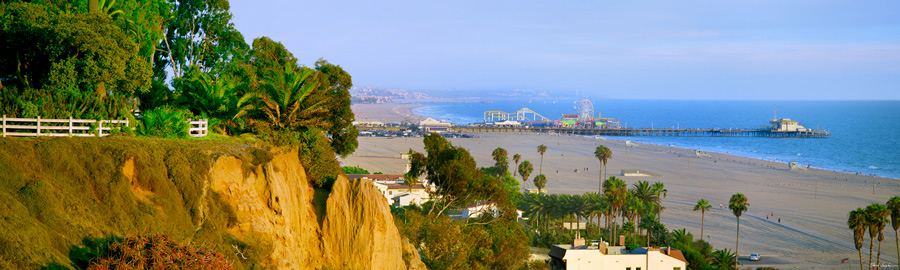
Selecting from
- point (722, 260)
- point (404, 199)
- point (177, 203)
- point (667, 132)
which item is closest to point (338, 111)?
point (177, 203)

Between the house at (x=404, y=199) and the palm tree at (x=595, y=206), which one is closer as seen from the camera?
the house at (x=404, y=199)

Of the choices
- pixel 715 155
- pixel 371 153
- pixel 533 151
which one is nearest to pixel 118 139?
pixel 371 153

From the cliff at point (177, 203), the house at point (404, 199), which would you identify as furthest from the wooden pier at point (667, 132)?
the cliff at point (177, 203)

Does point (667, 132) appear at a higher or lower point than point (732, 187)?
higher

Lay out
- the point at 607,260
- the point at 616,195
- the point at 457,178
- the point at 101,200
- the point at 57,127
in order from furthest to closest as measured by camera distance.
→ the point at 616,195 → the point at 607,260 → the point at 457,178 → the point at 57,127 → the point at 101,200

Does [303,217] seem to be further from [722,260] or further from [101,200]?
[722,260]

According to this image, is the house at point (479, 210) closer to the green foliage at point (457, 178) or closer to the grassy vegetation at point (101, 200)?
the green foliage at point (457, 178)
